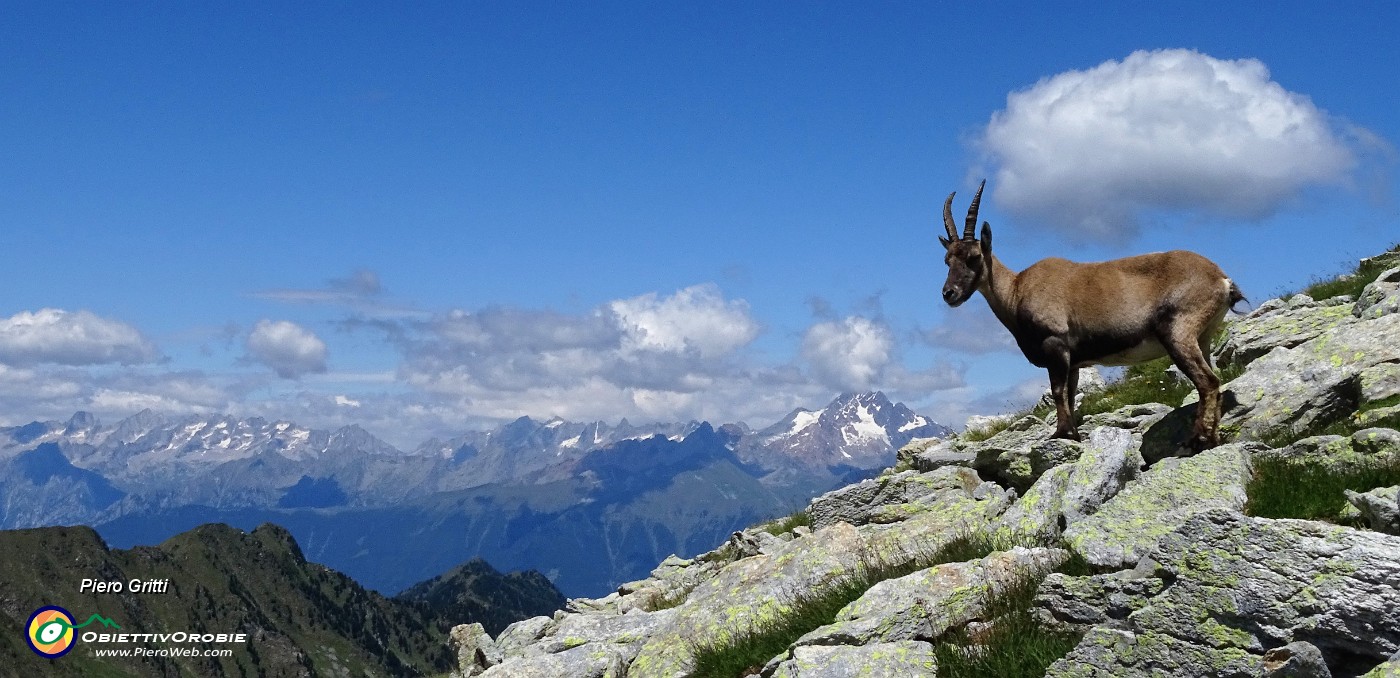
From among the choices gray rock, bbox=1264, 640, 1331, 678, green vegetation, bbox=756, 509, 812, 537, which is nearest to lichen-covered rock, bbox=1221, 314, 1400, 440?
gray rock, bbox=1264, 640, 1331, 678

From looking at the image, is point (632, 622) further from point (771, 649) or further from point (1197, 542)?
point (1197, 542)

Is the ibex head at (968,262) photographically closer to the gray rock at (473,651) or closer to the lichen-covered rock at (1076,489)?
the lichen-covered rock at (1076,489)

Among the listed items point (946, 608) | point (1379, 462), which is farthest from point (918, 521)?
point (1379, 462)

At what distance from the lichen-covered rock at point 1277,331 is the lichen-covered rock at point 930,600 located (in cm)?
1136

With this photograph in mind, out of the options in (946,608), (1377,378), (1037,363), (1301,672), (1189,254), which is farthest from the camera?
(1037,363)

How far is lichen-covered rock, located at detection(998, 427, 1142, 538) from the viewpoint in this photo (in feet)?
39.0

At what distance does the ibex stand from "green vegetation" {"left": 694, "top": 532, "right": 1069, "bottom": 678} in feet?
A: 15.2

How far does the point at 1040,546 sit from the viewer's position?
11328 millimetres

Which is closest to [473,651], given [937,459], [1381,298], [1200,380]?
[937,459]

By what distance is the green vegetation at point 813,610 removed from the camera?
11914mm

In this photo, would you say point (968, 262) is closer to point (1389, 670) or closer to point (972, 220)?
point (972, 220)

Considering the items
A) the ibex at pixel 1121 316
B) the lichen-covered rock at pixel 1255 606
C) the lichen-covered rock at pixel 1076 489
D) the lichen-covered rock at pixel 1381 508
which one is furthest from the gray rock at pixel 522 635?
the lichen-covered rock at pixel 1381 508

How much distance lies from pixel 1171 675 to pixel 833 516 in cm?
1190

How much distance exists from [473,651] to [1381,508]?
737 inches
